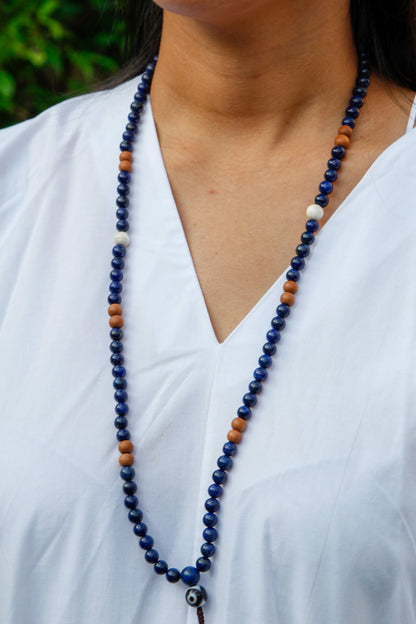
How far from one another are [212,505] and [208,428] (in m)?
0.11

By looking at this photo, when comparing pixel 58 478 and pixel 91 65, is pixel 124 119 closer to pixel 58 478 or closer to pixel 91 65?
pixel 58 478

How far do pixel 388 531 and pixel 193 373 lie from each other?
14.2 inches

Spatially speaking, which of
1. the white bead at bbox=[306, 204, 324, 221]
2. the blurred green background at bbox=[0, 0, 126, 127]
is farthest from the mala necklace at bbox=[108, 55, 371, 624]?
the blurred green background at bbox=[0, 0, 126, 127]

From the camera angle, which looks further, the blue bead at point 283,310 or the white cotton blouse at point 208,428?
the blue bead at point 283,310

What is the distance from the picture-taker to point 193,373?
3.68ft

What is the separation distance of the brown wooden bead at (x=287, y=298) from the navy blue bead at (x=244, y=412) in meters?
0.18

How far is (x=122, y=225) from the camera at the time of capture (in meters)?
1.26

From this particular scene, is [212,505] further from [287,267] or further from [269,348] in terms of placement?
[287,267]

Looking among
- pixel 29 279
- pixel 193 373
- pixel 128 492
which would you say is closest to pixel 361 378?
pixel 193 373

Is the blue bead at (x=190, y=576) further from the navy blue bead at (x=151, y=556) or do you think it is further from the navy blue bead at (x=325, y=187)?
the navy blue bead at (x=325, y=187)

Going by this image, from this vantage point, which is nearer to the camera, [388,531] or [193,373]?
[388,531]

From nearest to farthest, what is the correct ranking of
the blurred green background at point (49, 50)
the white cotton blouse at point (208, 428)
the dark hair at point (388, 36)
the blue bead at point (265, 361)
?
1. the white cotton blouse at point (208, 428)
2. the blue bead at point (265, 361)
3. the dark hair at point (388, 36)
4. the blurred green background at point (49, 50)

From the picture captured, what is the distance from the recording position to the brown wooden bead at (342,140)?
124 cm

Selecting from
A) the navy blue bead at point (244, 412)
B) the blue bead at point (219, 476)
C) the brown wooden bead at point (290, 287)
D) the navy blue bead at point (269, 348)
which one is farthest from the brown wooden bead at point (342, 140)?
the blue bead at point (219, 476)
